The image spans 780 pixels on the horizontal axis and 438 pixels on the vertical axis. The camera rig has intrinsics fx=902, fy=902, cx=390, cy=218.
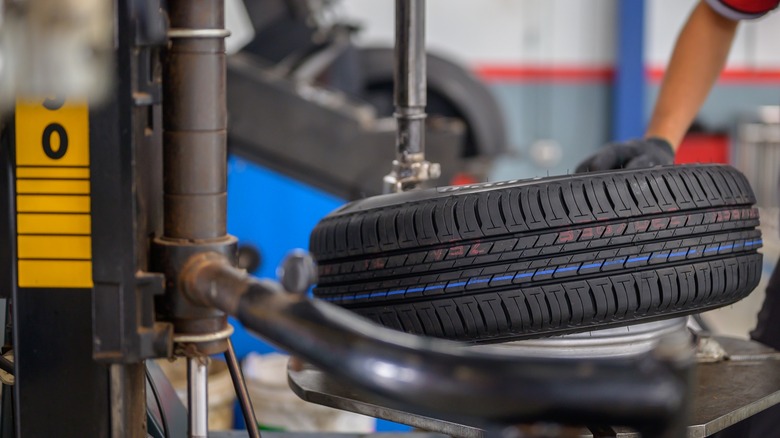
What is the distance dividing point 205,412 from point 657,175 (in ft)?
1.51

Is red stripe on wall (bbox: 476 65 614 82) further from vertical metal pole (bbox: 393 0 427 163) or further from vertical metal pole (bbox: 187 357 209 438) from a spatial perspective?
vertical metal pole (bbox: 187 357 209 438)

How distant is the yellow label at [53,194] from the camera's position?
0.69m

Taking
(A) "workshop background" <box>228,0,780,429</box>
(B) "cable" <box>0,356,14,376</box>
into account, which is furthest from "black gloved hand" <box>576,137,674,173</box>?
(A) "workshop background" <box>228,0,780,429</box>

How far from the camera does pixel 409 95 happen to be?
1.10 m

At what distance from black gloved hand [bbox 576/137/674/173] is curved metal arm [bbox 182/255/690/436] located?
0.63 metres

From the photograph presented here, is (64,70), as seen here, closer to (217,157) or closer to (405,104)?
(217,157)

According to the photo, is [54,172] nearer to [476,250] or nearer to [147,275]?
[147,275]

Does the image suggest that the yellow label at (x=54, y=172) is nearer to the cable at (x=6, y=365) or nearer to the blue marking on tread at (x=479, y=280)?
the cable at (x=6, y=365)

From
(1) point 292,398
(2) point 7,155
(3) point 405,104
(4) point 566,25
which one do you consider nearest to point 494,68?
(4) point 566,25

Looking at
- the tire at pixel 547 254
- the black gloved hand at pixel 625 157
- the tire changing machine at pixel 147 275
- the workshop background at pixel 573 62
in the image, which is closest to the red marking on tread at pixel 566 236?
the tire at pixel 547 254

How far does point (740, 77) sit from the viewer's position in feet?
19.9

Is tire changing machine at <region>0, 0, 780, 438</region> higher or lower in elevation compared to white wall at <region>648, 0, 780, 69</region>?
lower

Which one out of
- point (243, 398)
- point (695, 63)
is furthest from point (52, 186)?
point (695, 63)

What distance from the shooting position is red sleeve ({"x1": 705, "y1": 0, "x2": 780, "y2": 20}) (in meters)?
1.38
